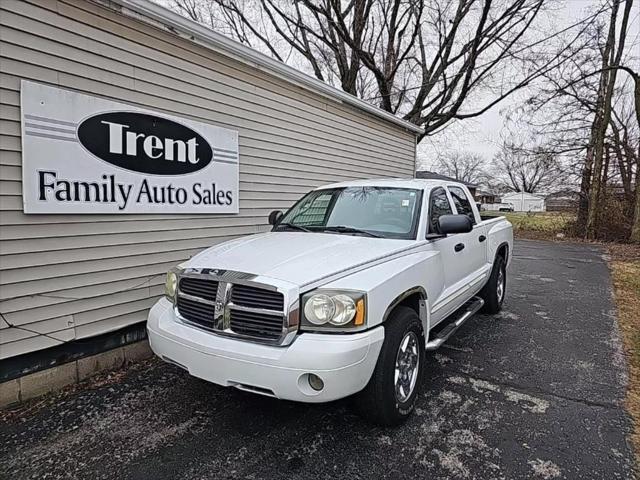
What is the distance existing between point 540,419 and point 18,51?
4764 mm

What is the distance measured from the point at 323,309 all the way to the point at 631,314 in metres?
5.66

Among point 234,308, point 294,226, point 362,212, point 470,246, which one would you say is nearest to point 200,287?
point 234,308

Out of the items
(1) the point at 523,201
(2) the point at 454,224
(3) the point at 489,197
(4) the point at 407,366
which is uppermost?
(3) the point at 489,197

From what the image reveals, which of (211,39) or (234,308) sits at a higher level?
(211,39)

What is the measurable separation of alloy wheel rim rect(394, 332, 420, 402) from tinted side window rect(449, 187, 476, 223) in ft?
6.87

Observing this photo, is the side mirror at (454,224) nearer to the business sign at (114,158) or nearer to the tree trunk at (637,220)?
the business sign at (114,158)

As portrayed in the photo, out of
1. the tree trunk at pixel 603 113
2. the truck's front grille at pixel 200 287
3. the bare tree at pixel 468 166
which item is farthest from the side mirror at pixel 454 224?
the bare tree at pixel 468 166

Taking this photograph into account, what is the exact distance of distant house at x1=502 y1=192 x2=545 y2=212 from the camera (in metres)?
66.4

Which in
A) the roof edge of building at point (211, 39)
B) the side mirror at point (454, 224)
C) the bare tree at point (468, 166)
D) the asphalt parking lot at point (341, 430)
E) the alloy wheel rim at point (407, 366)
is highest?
the bare tree at point (468, 166)

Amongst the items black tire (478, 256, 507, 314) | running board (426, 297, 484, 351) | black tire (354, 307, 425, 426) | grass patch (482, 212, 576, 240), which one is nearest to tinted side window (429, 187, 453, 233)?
running board (426, 297, 484, 351)

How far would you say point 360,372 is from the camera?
245cm

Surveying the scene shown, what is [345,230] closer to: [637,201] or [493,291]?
[493,291]

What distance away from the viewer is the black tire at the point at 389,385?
8.64 ft

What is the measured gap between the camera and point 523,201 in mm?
68688
